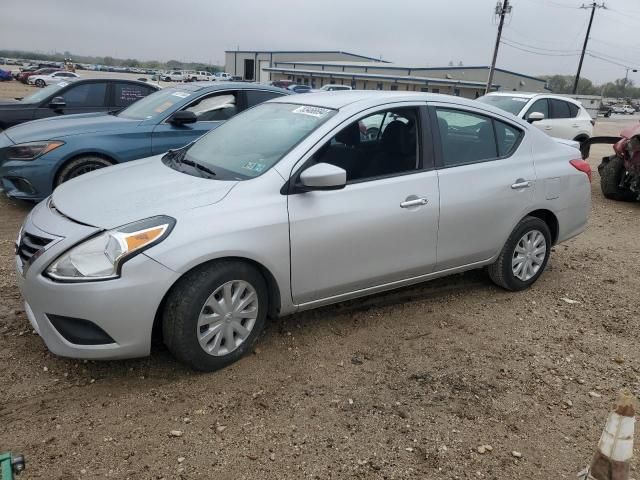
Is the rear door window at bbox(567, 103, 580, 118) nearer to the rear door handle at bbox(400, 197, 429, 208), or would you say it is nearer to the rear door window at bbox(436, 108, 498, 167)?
the rear door window at bbox(436, 108, 498, 167)

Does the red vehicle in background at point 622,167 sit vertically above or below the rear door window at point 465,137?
below

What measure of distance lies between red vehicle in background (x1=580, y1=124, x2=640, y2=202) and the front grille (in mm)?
7756

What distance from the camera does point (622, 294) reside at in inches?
194

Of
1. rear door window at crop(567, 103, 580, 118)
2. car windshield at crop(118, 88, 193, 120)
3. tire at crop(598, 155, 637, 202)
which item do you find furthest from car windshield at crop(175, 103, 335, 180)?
rear door window at crop(567, 103, 580, 118)

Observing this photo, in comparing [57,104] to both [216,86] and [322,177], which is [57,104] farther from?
[322,177]

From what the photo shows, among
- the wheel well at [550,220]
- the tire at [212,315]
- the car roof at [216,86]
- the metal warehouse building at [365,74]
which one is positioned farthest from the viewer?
the metal warehouse building at [365,74]

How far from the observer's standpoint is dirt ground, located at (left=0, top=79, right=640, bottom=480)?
2596 mm

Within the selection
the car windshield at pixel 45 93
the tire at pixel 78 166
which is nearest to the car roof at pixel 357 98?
the tire at pixel 78 166

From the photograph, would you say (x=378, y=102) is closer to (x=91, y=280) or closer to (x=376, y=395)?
(x=376, y=395)

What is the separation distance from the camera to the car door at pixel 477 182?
4.00 metres

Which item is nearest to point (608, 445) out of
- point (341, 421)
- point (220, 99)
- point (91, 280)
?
point (341, 421)

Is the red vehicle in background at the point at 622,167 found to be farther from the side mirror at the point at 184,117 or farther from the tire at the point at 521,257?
the side mirror at the point at 184,117

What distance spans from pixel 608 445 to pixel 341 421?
51.5 inches

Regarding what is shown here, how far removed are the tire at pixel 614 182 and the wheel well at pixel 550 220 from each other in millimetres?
5200
